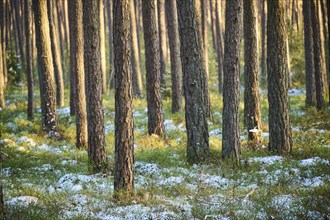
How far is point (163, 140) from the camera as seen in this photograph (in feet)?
47.1

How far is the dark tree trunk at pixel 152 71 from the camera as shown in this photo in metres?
14.2

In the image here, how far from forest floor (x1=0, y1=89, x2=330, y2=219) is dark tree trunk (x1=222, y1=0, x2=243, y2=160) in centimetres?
60

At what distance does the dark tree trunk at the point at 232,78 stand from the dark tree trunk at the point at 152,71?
395 centimetres

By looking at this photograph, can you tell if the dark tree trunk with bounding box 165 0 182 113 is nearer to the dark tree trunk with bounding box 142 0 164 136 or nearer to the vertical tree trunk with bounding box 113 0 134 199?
the dark tree trunk with bounding box 142 0 164 136

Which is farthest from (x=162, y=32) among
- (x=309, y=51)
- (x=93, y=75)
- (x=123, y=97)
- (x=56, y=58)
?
(x=123, y=97)

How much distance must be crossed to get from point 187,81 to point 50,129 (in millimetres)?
7290

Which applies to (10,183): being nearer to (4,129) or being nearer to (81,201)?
(81,201)

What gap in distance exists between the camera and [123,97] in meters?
8.03

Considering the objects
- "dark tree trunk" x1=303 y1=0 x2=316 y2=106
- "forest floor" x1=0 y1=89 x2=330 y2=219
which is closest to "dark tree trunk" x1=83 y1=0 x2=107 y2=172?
"forest floor" x1=0 y1=89 x2=330 y2=219

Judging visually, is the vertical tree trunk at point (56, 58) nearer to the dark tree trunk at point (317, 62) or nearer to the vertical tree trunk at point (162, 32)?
the vertical tree trunk at point (162, 32)

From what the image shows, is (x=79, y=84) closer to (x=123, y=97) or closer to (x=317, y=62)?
(x=123, y=97)

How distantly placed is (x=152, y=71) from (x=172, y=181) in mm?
5774

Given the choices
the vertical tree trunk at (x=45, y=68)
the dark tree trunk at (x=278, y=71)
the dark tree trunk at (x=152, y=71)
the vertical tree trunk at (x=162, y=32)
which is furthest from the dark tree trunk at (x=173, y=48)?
the dark tree trunk at (x=278, y=71)

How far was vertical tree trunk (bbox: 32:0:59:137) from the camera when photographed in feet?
49.0
